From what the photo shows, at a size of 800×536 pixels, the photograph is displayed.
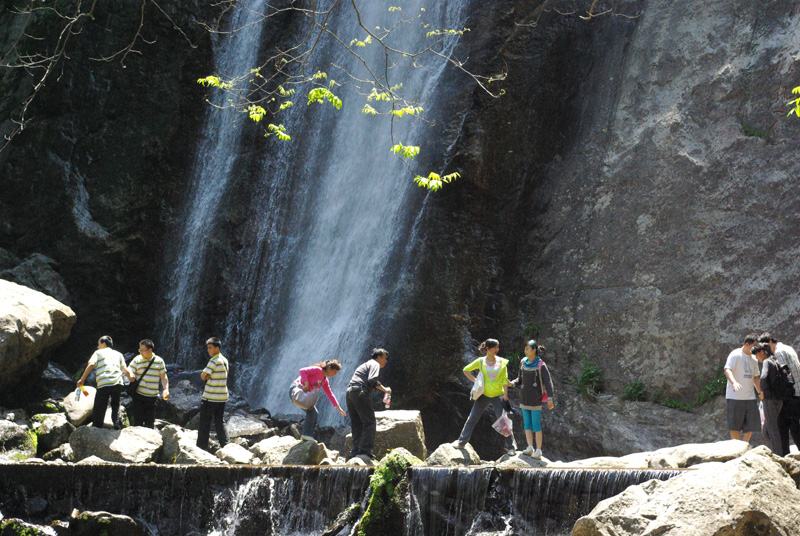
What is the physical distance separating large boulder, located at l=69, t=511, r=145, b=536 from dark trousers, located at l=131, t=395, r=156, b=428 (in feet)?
9.53

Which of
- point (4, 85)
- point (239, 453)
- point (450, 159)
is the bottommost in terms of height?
point (239, 453)

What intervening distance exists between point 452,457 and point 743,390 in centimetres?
366

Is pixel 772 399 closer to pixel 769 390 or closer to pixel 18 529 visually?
pixel 769 390

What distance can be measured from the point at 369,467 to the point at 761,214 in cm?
968

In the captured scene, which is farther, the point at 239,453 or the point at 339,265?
the point at 339,265

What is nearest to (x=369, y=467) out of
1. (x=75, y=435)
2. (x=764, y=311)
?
(x=75, y=435)

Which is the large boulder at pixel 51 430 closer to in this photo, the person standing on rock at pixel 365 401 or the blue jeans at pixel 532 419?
the person standing on rock at pixel 365 401

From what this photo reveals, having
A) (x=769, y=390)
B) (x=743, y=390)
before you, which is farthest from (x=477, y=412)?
(x=769, y=390)

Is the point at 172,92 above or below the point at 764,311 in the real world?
above

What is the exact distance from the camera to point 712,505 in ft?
21.2

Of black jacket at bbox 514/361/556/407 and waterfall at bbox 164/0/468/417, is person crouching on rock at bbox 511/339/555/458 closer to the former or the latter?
black jacket at bbox 514/361/556/407

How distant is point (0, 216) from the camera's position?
850 inches

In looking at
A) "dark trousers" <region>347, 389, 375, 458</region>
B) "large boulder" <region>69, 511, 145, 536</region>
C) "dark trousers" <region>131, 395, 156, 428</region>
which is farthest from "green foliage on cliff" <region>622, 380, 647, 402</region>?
"large boulder" <region>69, 511, 145, 536</region>

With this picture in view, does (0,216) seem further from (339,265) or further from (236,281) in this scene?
(339,265)
